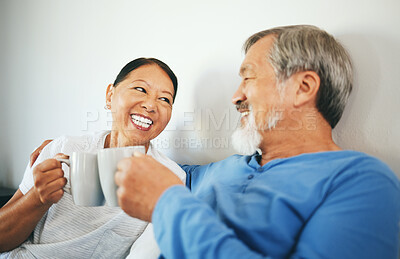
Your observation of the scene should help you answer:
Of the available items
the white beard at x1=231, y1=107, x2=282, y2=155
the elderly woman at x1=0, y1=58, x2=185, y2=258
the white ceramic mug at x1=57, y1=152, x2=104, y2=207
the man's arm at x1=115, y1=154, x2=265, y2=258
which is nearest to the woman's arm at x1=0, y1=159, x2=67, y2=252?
the elderly woman at x1=0, y1=58, x2=185, y2=258

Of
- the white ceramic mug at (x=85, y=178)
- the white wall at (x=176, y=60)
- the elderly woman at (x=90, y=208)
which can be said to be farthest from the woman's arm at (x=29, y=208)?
the white wall at (x=176, y=60)

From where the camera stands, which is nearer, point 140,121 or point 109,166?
point 109,166

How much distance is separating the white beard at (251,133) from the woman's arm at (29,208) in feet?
1.82

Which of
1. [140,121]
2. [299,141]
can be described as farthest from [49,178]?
[299,141]

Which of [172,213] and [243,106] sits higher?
[243,106]

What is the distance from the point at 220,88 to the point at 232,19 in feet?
0.97

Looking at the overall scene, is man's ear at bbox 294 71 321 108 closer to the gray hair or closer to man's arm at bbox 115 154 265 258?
the gray hair

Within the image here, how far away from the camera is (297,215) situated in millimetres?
679

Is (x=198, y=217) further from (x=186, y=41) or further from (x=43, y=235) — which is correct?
(x=186, y=41)

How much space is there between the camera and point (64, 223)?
3.51 ft

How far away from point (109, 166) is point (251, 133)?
458 mm

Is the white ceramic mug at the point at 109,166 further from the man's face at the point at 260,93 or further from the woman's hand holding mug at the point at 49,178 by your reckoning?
the man's face at the point at 260,93

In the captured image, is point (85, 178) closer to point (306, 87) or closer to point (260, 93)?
point (260, 93)

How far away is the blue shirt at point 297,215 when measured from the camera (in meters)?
0.57
